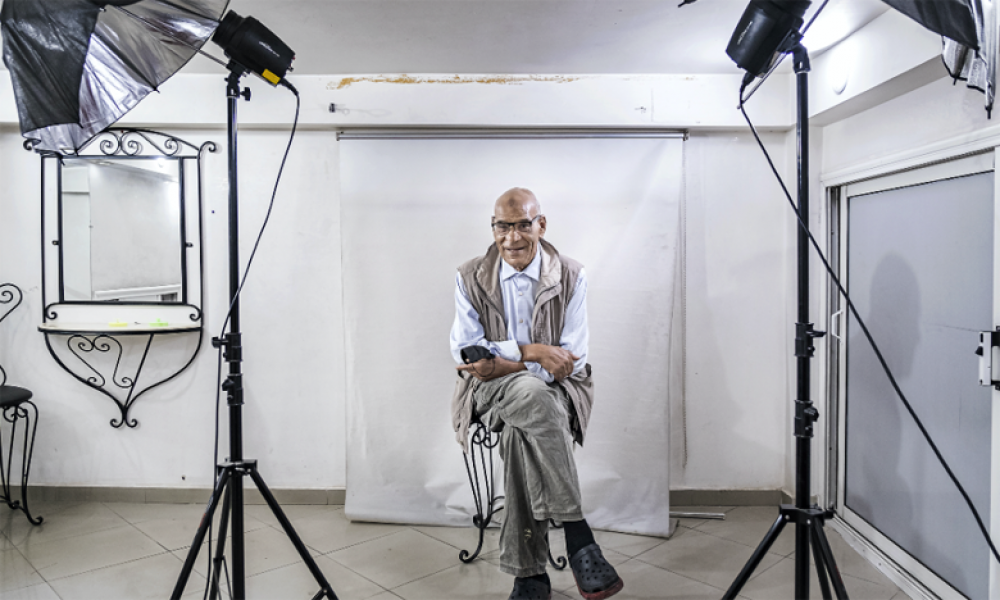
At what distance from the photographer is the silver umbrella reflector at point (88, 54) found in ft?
5.15

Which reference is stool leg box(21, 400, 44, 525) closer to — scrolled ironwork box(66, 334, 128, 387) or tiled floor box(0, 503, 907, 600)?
tiled floor box(0, 503, 907, 600)

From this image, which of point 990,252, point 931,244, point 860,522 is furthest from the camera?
point 860,522

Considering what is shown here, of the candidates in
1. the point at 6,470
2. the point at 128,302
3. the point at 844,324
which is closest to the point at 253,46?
the point at 128,302

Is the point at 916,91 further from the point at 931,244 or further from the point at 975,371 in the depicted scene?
the point at 975,371

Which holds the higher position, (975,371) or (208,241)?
(208,241)

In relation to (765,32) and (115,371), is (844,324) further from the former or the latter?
(115,371)

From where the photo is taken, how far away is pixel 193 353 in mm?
3232

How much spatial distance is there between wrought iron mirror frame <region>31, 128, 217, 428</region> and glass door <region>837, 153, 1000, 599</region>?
2960 mm

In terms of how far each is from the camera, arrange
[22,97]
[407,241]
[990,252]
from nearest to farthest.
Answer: [22,97] → [990,252] → [407,241]

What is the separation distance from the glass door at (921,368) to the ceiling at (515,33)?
28.0 inches

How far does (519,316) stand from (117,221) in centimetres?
206

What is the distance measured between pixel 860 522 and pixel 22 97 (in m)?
3.21

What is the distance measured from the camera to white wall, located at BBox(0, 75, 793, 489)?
315 centimetres

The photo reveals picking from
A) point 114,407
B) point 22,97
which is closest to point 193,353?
A: point 114,407
